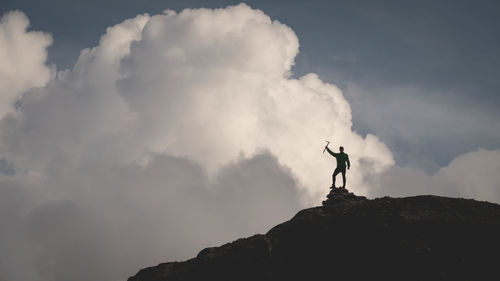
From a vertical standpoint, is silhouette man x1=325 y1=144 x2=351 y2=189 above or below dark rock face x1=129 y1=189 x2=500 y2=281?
above

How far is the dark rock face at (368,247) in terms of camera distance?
813 inches

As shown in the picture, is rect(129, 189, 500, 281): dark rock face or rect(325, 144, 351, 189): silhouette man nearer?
rect(129, 189, 500, 281): dark rock face

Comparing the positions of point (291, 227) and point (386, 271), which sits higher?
point (291, 227)

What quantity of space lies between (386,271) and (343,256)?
265 cm

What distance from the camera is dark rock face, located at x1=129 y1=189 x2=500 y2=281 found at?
20656mm

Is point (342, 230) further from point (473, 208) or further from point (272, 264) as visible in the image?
point (473, 208)

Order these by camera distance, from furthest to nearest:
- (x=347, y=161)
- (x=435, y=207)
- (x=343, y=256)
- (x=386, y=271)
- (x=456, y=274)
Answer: (x=347, y=161) → (x=435, y=207) → (x=343, y=256) → (x=386, y=271) → (x=456, y=274)

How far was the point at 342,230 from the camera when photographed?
24.7 meters

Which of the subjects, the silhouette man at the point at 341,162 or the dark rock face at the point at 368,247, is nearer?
the dark rock face at the point at 368,247

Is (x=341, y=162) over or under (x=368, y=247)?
over

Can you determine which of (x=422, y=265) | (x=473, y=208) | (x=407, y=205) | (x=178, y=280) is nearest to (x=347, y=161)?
(x=407, y=205)

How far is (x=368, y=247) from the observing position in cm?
2303

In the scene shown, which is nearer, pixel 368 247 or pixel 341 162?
pixel 368 247

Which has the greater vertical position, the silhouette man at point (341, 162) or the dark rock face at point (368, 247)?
the silhouette man at point (341, 162)
